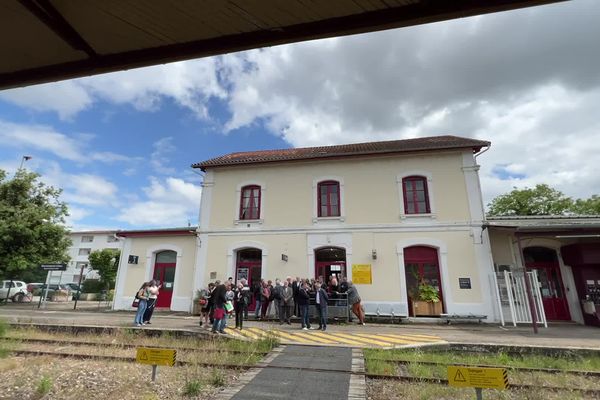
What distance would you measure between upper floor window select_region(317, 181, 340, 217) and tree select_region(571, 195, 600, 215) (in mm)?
28739

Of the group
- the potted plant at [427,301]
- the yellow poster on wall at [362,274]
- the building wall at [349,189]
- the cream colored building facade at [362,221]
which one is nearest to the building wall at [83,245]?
the building wall at [349,189]

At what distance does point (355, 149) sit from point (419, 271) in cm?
641

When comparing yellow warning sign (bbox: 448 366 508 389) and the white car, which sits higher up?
the white car

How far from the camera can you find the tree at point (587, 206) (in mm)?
30766

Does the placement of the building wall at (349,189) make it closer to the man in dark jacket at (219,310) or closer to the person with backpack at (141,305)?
the person with backpack at (141,305)

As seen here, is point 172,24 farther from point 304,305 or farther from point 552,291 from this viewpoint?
point 552,291

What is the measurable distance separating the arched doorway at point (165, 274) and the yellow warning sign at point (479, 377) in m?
14.3

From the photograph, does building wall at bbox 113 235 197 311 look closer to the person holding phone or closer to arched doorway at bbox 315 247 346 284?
the person holding phone

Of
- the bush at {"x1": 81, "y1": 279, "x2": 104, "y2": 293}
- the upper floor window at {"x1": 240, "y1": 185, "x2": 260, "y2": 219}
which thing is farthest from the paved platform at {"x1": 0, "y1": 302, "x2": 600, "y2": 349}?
the bush at {"x1": 81, "y1": 279, "x2": 104, "y2": 293}

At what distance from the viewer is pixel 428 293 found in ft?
43.1

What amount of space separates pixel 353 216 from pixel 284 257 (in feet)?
11.6

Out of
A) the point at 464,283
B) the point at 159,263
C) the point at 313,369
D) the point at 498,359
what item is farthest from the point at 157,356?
the point at 159,263

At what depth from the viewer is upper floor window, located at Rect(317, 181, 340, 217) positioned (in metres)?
15.1

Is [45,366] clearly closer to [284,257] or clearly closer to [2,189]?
[284,257]
